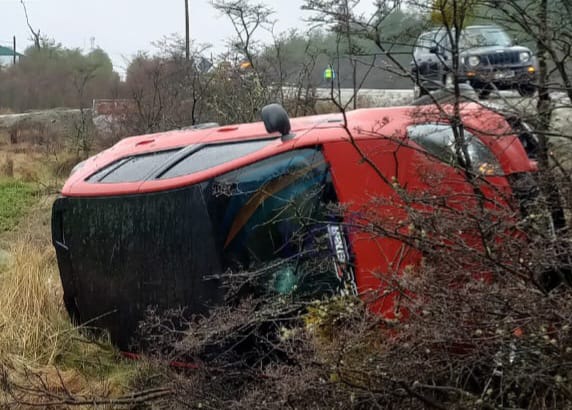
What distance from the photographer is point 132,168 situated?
15.2 ft

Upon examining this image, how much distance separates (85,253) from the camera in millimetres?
4629

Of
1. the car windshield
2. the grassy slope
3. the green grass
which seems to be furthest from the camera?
the green grass

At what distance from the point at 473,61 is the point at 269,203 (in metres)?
1.17

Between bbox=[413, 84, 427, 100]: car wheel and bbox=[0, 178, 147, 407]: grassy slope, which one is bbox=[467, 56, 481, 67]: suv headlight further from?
bbox=[0, 178, 147, 407]: grassy slope

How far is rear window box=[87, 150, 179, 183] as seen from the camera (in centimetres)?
445

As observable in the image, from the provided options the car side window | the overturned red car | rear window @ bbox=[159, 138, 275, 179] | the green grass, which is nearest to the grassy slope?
the overturned red car

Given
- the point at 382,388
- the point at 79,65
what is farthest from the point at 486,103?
the point at 79,65

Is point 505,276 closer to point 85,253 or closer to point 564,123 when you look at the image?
point 564,123

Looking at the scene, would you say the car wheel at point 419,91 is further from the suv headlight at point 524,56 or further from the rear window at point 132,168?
the rear window at point 132,168

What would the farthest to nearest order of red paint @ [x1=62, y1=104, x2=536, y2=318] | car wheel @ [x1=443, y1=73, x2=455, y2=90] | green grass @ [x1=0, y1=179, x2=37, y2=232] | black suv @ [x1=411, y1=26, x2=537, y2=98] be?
green grass @ [x1=0, y1=179, x2=37, y2=232] < car wheel @ [x1=443, y1=73, x2=455, y2=90] < black suv @ [x1=411, y1=26, x2=537, y2=98] < red paint @ [x1=62, y1=104, x2=536, y2=318]

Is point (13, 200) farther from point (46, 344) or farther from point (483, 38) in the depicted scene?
point (483, 38)

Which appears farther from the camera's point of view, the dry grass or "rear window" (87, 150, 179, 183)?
the dry grass

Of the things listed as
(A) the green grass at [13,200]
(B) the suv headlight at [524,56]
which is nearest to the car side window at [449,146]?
(B) the suv headlight at [524,56]

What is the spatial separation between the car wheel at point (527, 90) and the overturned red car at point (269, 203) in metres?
0.15
